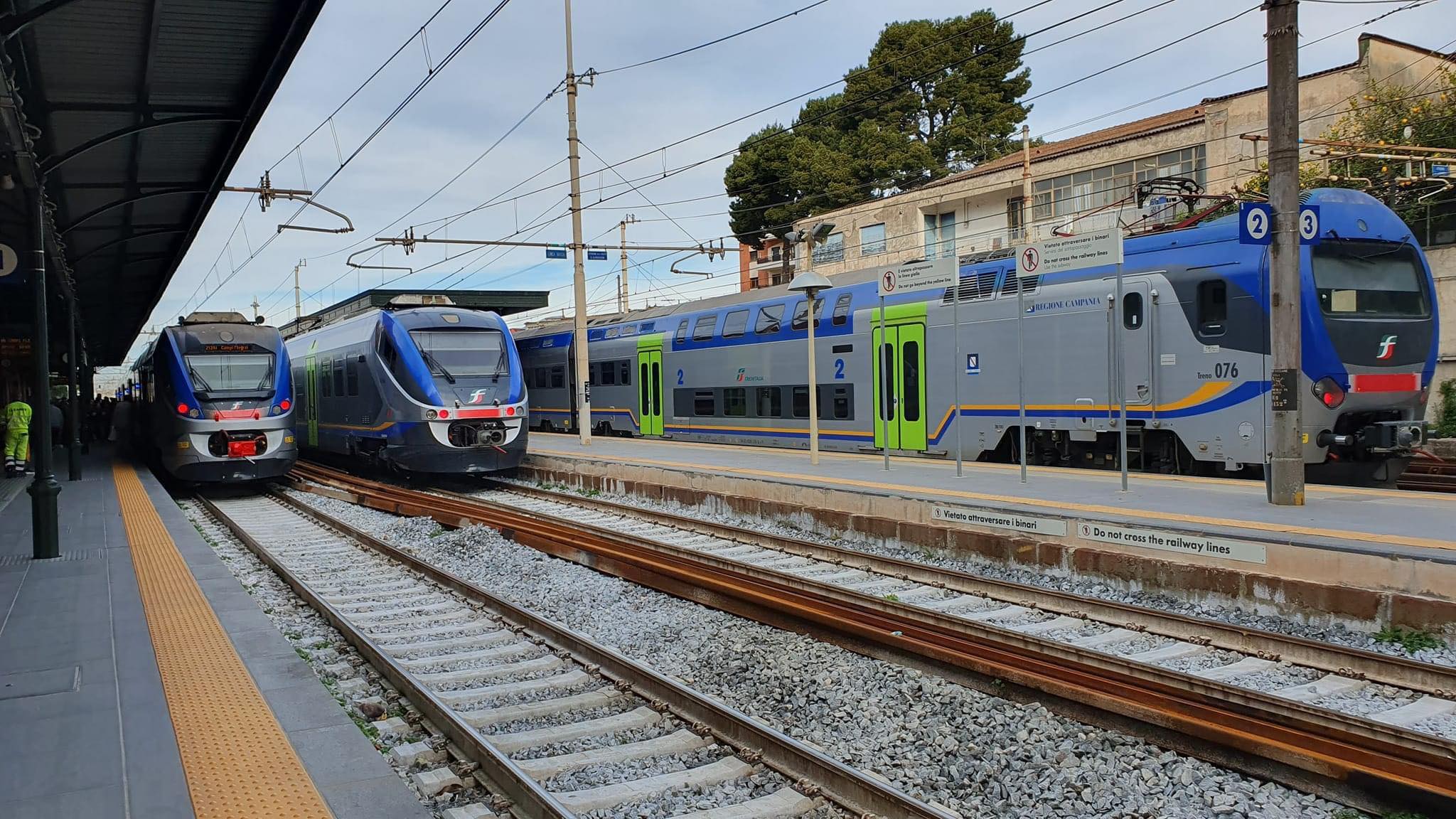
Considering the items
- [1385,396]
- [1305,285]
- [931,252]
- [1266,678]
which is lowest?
[1266,678]

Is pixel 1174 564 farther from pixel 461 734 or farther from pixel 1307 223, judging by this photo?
pixel 461 734

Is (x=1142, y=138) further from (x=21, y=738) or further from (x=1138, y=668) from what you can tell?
(x=21, y=738)

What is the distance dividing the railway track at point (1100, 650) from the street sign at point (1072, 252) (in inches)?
179

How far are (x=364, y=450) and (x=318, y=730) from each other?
15.7 meters

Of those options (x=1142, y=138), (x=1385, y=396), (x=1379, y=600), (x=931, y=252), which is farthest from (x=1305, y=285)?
(x=931, y=252)

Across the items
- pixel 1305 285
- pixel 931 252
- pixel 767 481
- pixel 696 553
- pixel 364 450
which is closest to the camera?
pixel 696 553

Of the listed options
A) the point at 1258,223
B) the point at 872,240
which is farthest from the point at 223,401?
the point at 872,240

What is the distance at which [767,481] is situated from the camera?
1370 centimetres

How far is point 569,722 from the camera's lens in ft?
19.1

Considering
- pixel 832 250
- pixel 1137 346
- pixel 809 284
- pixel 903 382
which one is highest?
pixel 832 250

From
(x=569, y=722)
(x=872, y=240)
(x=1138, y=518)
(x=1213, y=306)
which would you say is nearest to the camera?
(x=569, y=722)

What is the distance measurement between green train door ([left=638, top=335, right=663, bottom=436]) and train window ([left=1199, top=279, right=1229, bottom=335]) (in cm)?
1429

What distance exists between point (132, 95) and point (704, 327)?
43.8 ft

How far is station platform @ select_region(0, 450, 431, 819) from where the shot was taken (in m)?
4.16
